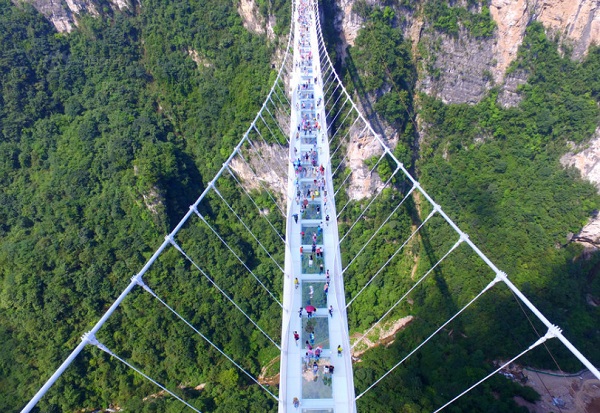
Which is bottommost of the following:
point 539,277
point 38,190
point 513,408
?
point 513,408

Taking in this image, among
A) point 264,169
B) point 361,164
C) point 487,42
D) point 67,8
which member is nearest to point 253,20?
point 264,169

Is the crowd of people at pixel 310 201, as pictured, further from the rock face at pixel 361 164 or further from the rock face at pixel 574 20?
the rock face at pixel 574 20

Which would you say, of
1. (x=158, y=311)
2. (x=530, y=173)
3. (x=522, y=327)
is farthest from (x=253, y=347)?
(x=530, y=173)

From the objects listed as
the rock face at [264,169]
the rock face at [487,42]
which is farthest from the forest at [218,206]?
the rock face at [264,169]

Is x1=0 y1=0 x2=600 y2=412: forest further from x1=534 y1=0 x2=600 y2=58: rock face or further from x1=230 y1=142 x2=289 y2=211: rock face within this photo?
x1=230 y1=142 x2=289 y2=211: rock face

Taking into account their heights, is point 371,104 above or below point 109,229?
above

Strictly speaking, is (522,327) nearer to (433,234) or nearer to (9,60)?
(433,234)

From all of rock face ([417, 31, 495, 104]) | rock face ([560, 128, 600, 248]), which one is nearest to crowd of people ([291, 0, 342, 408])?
rock face ([417, 31, 495, 104])

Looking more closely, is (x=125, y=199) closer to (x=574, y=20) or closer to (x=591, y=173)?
(x=591, y=173)
